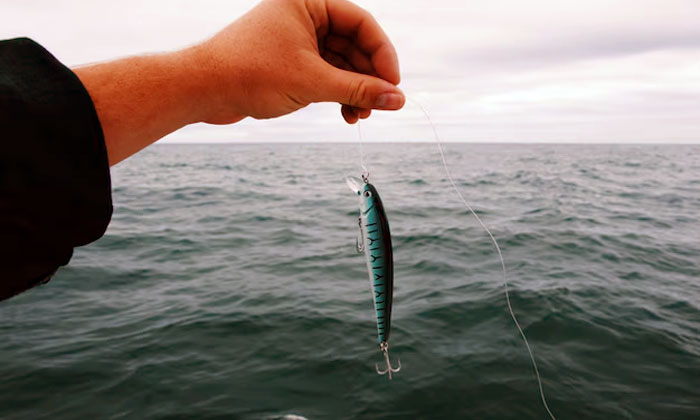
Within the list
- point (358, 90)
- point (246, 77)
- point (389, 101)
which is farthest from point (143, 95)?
point (389, 101)

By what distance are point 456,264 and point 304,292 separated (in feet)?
11.7

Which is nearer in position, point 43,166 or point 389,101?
point 43,166

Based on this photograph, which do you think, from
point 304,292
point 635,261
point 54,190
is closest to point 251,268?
point 304,292

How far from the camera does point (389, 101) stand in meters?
2.22

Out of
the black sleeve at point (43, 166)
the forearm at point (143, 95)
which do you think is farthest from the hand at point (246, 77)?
the black sleeve at point (43, 166)

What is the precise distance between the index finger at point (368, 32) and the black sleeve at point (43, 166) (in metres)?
1.45

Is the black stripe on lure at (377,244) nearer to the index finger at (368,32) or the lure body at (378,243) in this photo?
the lure body at (378,243)

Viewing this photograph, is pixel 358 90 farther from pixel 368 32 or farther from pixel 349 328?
pixel 349 328

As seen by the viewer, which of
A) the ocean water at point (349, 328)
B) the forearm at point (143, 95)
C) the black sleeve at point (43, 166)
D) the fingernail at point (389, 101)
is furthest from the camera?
the ocean water at point (349, 328)

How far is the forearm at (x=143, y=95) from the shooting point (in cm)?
144

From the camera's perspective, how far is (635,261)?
9.03 metres

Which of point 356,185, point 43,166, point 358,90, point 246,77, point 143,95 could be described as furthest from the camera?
point 356,185

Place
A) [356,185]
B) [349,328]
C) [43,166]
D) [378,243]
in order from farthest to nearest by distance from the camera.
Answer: [349,328] < [356,185] < [378,243] < [43,166]

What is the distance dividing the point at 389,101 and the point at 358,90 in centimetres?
20
